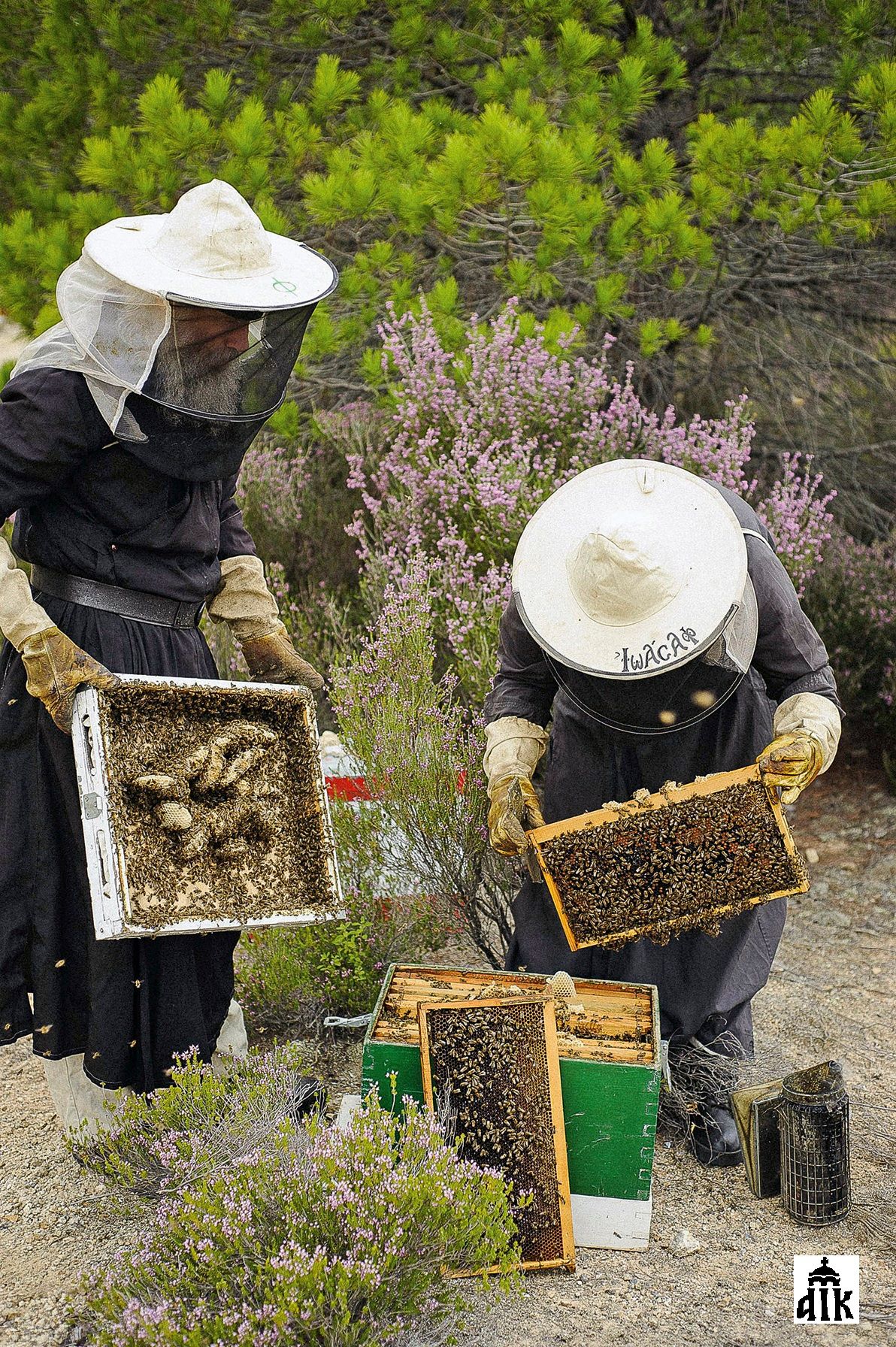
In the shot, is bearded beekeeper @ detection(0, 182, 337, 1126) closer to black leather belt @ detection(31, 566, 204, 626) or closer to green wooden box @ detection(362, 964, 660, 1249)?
black leather belt @ detection(31, 566, 204, 626)

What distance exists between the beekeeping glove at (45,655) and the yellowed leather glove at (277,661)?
26.8 inches

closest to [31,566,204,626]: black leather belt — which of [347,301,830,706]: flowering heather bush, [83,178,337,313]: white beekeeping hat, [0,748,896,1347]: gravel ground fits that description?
[83,178,337,313]: white beekeeping hat

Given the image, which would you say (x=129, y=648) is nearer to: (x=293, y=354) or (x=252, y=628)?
(x=252, y=628)

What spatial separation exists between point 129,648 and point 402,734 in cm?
111

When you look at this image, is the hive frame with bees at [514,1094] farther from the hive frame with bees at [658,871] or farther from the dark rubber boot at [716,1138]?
the dark rubber boot at [716,1138]

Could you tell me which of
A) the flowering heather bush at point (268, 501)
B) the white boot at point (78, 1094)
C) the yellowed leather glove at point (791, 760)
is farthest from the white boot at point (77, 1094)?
the flowering heather bush at point (268, 501)

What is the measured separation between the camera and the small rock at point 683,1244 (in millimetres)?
2854

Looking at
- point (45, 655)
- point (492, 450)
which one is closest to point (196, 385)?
point (45, 655)

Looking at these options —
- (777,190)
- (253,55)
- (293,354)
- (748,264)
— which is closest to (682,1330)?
(293,354)

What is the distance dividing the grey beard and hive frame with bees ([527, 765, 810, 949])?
131cm

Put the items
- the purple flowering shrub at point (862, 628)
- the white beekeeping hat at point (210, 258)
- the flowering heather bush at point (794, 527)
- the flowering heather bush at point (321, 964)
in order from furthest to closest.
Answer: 1. the purple flowering shrub at point (862, 628)
2. the flowering heather bush at point (794, 527)
3. the flowering heather bush at point (321, 964)
4. the white beekeeping hat at point (210, 258)

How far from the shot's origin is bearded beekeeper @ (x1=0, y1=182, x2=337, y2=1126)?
2648 mm

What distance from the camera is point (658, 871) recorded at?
300 centimetres

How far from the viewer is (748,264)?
22.0ft
